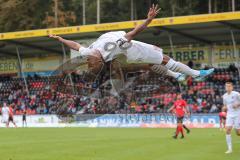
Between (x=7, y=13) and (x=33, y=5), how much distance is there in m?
3.76

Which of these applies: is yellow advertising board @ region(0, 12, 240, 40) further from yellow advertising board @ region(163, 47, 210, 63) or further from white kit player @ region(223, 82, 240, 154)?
white kit player @ region(223, 82, 240, 154)

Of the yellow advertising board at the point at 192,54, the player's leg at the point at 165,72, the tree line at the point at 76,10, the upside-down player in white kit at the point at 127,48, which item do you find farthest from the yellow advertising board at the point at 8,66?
the upside-down player in white kit at the point at 127,48

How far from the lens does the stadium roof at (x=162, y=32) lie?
115 ft

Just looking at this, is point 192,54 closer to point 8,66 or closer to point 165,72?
point 8,66

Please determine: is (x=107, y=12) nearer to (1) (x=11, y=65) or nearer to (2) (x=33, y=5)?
(2) (x=33, y=5)

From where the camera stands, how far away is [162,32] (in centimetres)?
3912

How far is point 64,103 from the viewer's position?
994 cm

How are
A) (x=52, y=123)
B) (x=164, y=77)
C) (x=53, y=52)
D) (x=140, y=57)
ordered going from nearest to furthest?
(x=140, y=57)
(x=164, y=77)
(x=52, y=123)
(x=53, y=52)

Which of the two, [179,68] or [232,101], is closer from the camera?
[179,68]

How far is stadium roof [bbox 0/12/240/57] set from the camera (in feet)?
115

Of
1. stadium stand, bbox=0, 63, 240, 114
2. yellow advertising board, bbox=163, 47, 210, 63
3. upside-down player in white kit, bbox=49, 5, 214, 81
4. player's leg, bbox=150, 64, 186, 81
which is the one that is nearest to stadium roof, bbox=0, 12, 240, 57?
yellow advertising board, bbox=163, 47, 210, 63

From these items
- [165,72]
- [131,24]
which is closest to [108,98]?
[165,72]

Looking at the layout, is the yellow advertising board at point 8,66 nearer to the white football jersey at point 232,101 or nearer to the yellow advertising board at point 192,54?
the yellow advertising board at point 192,54
